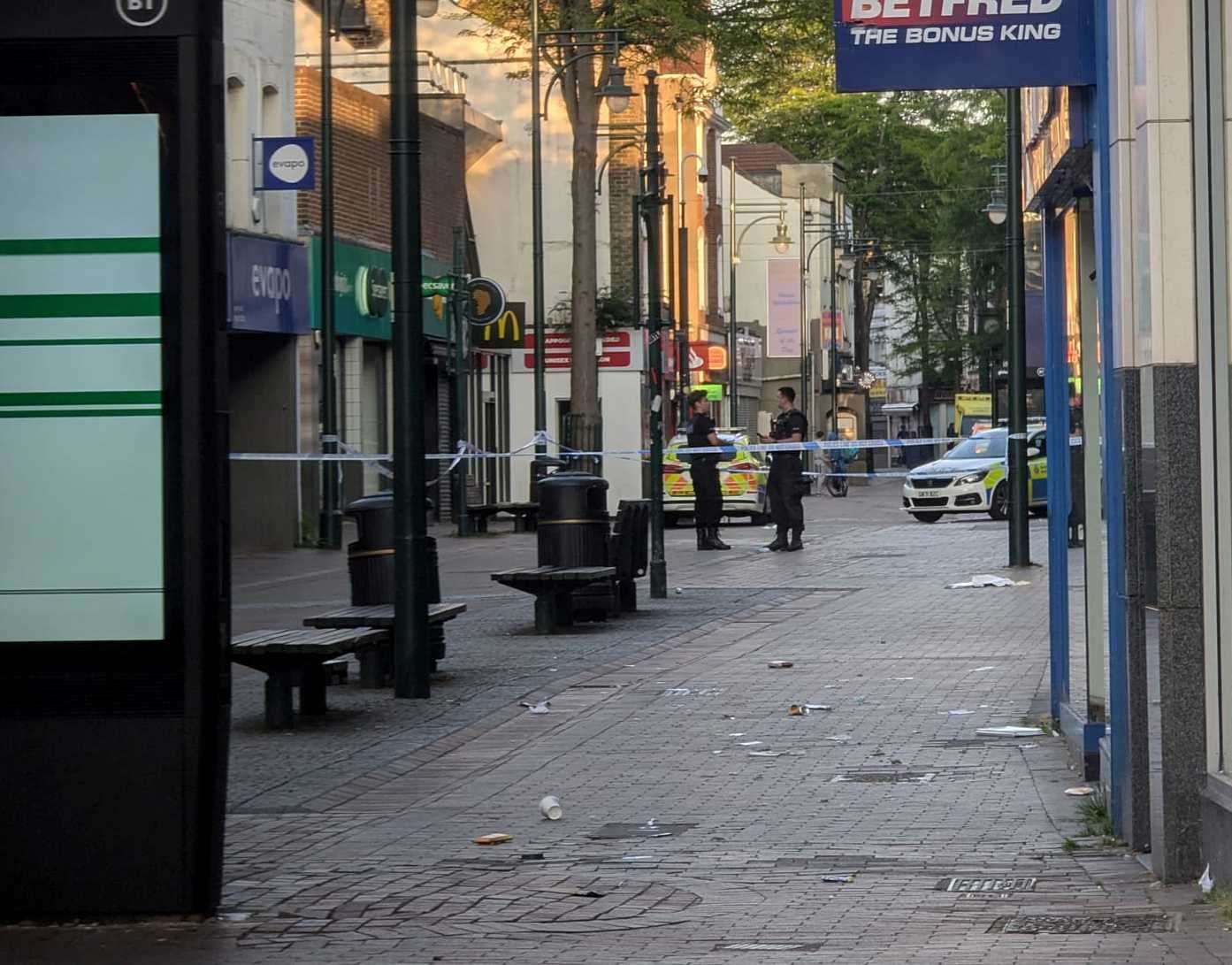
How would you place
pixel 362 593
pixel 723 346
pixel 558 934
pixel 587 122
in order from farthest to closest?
1. pixel 723 346
2. pixel 587 122
3. pixel 362 593
4. pixel 558 934

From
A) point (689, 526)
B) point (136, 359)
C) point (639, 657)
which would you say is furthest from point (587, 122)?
point (136, 359)

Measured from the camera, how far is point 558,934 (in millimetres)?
6871

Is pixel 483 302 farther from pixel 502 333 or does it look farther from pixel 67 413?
pixel 67 413

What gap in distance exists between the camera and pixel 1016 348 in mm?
23359

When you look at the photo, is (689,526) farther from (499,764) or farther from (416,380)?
(499,764)

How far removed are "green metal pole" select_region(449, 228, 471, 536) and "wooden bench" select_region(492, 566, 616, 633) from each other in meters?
15.3

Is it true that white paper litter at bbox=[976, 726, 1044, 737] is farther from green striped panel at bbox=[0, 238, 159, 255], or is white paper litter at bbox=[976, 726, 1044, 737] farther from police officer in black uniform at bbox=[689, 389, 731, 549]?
police officer in black uniform at bbox=[689, 389, 731, 549]

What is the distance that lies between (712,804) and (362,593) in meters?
5.97

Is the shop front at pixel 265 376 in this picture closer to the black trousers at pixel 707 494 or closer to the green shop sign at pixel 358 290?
the green shop sign at pixel 358 290

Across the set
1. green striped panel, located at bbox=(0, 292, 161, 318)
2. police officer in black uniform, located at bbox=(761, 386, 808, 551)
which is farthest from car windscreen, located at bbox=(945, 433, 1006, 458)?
green striped panel, located at bbox=(0, 292, 161, 318)

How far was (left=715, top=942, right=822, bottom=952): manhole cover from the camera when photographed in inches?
259

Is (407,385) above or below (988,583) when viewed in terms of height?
above

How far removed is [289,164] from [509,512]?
744cm

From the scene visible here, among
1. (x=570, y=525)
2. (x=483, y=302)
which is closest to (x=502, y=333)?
(x=483, y=302)
